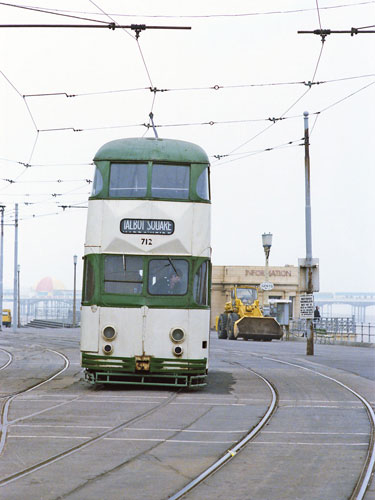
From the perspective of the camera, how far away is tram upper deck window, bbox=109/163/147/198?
1720 centimetres

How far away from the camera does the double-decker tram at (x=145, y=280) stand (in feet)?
55.8

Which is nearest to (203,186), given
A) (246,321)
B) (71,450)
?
(71,450)

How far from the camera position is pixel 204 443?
10680 mm

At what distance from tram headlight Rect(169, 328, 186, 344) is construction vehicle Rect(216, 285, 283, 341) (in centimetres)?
2615

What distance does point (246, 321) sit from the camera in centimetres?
4309

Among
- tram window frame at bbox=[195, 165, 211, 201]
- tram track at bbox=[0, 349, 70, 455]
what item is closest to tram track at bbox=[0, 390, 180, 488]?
tram track at bbox=[0, 349, 70, 455]

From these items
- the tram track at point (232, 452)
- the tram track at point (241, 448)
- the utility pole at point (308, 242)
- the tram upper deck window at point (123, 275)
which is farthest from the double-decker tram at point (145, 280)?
the utility pole at point (308, 242)

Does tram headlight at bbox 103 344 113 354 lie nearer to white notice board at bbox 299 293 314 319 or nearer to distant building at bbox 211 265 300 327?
white notice board at bbox 299 293 314 319

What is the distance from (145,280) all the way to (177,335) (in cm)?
123

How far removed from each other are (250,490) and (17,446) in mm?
3360

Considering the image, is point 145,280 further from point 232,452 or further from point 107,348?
point 232,452

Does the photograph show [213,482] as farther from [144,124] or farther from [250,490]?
[144,124]

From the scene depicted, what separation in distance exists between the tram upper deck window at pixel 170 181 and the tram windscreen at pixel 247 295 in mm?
28121

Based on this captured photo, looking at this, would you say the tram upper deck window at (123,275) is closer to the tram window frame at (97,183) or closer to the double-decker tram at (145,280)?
the double-decker tram at (145,280)
